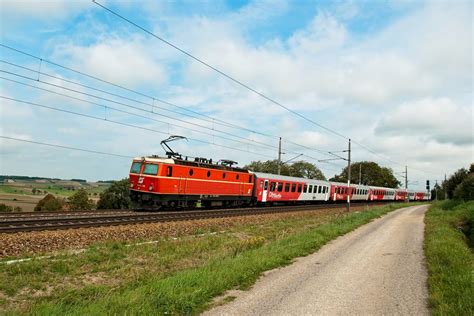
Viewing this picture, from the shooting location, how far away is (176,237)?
14.7 m

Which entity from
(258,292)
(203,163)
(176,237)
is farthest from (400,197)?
(258,292)

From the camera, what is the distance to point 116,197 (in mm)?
62875

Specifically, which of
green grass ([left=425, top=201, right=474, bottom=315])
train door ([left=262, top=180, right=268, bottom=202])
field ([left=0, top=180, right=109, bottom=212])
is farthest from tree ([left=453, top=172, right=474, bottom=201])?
field ([left=0, top=180, right=109, bottom=212])

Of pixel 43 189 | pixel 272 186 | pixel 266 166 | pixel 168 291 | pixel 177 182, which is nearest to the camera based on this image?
pixel 168 291

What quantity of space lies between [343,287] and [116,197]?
5892cm

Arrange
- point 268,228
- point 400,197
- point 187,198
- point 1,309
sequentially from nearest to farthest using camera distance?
point 1,309
point 268,228
point 187,198
point 400,197

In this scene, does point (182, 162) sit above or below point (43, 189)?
A: above

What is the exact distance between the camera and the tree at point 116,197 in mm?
61812

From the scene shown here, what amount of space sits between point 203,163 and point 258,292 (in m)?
20.4

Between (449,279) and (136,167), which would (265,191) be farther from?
(449,279)

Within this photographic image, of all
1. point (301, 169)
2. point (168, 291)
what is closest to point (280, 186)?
point (168, 291)

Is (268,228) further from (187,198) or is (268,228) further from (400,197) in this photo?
(400,197)

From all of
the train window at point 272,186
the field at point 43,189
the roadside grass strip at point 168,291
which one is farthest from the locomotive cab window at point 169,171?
the field at point 43,189

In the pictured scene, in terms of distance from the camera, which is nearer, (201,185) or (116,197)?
(201,185)
